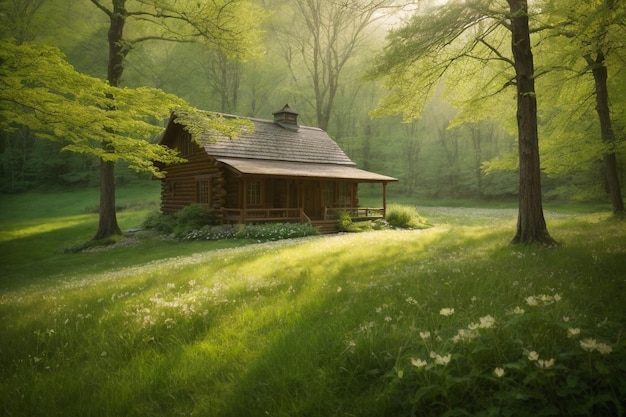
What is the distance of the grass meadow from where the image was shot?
2699 millimetres

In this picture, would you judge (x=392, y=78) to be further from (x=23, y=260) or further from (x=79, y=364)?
(x=23, y=260)

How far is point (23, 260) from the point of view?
64.0 ft

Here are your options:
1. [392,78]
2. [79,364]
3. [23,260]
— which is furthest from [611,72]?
[23,260]

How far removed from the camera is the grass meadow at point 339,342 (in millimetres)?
2699

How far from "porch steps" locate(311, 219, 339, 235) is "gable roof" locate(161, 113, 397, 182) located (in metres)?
2.89

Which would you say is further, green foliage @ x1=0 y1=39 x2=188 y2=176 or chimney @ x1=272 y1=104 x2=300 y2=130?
chimney @ x1=272 y1=104 x2=300 y2=130

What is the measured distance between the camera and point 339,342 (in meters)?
3.76

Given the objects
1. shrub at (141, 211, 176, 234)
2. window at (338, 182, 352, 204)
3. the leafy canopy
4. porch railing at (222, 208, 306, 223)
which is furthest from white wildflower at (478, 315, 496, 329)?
window at (338, 182, 352, 204)

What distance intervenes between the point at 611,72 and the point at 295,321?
2049 cm

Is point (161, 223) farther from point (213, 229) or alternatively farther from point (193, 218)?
point (213, 229)

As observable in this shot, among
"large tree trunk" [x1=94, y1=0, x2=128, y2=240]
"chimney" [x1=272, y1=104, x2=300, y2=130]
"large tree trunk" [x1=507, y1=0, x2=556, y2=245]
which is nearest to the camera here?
"large tree trunk" [x1=507, y1=0, x2=556, y2=245]

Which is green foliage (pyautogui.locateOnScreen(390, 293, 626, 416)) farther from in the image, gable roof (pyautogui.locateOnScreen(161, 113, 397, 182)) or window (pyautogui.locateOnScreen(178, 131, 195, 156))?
window (pyautogui.locateOnScreen(178, 131, 195, 156))

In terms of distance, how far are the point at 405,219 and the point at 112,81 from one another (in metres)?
19.8

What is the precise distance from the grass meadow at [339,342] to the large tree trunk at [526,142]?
1996 mm
